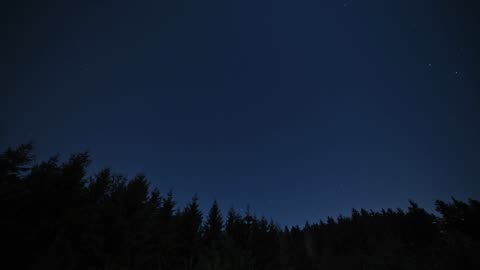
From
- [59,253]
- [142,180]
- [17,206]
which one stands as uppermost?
[142,180]

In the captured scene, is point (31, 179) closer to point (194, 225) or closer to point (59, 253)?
point (59, 253)

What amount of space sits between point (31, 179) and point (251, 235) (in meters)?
20.2

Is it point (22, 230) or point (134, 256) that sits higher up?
point (22, 230)

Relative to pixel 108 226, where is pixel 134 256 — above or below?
below

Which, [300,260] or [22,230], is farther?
[300,260]

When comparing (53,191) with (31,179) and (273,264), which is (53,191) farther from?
(273,264)

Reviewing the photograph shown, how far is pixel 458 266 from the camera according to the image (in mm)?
9906

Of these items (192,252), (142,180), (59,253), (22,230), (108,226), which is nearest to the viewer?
(59,253)

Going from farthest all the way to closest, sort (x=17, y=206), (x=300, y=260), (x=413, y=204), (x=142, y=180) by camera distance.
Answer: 1. (x=413, y=204)
2. (x=300, y=260)
3. (x=142, y=180)
4. (x=17, y=206)

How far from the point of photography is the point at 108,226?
13.1m

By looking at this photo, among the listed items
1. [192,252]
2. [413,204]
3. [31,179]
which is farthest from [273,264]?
[413,204]

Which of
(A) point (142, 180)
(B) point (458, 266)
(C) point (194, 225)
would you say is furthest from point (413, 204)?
(A) point (142, 180)

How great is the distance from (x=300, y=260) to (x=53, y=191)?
38.4 metres

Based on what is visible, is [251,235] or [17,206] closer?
[17,206]
